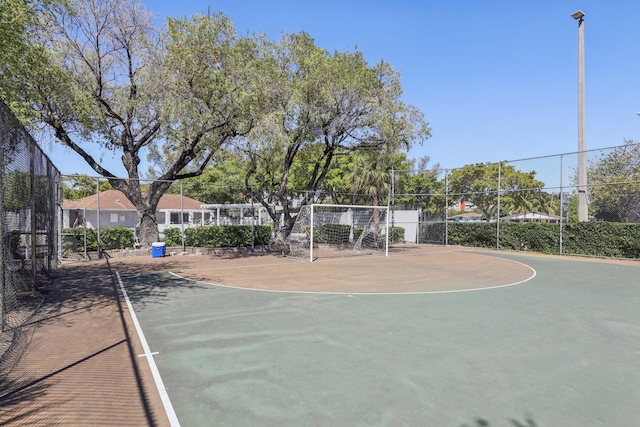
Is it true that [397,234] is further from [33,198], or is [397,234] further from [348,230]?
[33,198]

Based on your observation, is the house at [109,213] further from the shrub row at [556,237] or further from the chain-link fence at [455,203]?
the shrub row at [556,237]

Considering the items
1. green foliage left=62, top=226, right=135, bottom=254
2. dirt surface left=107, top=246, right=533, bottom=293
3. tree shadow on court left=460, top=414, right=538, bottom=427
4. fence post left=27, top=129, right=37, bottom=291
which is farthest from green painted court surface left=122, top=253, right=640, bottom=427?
green foliage left=62, top=226, right=135, bottom=254

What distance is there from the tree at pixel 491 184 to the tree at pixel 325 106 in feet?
Result: 30.0

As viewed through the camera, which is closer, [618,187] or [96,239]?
[96,239]

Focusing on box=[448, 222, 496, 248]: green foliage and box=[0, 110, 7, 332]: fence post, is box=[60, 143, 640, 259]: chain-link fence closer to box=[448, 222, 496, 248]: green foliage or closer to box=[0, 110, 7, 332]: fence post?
box=[448, 222, 496, 248]: green foliage

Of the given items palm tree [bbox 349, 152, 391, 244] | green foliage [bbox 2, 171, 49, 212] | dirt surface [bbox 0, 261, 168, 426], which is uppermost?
palm tree [bbox 349, 152, 391, 244]

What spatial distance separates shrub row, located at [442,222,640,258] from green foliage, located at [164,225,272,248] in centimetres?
1327

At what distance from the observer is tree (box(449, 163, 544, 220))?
29.1 metres

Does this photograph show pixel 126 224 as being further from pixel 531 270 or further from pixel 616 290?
pixel 616 290

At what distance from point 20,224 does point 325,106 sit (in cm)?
1290

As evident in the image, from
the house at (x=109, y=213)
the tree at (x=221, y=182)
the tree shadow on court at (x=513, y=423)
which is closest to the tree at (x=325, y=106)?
the tree shadow on court at (x=513, y=423)

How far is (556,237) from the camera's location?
68.1ft

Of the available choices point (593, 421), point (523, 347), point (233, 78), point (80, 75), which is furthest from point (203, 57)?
point (593, 421)

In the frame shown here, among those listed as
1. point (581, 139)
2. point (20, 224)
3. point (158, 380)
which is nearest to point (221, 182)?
point (581, 139)
